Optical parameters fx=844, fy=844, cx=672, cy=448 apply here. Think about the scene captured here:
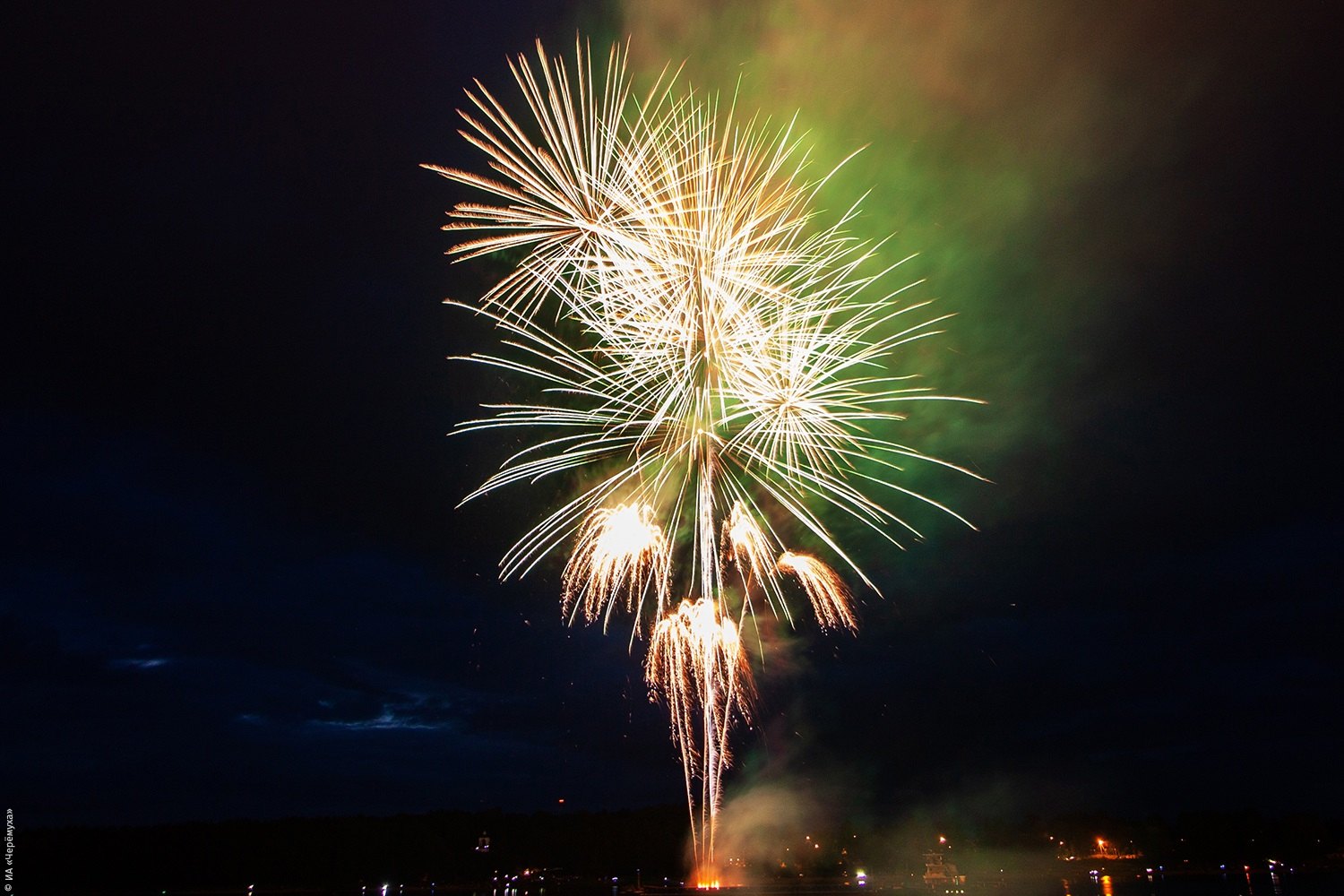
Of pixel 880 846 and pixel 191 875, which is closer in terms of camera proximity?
pixel 191 875

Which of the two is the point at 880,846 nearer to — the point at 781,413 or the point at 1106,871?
the point at 1106,871

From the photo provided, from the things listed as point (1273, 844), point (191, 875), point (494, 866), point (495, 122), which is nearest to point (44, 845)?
point (191, 875)

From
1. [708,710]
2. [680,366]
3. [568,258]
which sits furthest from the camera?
[708,710]

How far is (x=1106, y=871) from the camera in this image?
10469 centimetres

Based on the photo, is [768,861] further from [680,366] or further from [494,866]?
[680,366]

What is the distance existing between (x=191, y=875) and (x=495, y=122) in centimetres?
11144

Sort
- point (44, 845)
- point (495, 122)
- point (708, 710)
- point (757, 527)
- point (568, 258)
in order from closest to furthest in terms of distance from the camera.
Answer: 1. point (495, 122)
2. point (568, 258)
3. point (757, 527)
4. point (708, 710)
5. point (44, 845)

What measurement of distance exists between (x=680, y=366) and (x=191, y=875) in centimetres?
10929

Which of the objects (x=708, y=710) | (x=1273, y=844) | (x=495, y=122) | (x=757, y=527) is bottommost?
(x=1273, y=844)

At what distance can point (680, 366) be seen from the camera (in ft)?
51.1

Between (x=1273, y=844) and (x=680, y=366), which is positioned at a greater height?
(x=680, y=366)

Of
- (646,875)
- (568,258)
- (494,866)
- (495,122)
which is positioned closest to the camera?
(495,122)

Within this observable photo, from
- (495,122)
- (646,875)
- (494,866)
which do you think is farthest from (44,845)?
(495,122)

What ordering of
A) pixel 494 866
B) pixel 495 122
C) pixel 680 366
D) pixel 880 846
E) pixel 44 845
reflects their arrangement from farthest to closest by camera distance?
pixel 880 846 < pixel 494 866 < pixel 44 845 < pixel 680 366 < pixel 495 122
